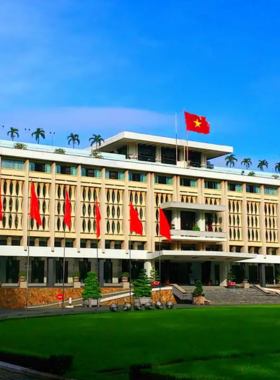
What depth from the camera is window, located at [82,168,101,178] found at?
218 feet

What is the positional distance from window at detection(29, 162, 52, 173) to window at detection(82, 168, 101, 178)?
14.8ft

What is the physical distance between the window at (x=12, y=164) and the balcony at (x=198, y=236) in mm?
20227

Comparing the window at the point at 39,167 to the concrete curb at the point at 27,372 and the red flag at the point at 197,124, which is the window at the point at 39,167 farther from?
the concrete curb at the point at 27,372

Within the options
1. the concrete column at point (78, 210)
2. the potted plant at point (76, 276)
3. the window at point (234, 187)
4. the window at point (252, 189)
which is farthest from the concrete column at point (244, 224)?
the potted plant at point (76, 276)

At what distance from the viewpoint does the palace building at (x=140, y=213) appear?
6178 cm

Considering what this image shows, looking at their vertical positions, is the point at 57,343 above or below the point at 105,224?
below

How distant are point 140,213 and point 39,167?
46.8 feet

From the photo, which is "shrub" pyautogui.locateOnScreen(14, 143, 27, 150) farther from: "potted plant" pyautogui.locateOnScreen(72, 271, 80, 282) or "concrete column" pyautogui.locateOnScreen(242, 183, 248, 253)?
"concrete column" pyautogui.locateOnScreen(242, 183, 248, 253)

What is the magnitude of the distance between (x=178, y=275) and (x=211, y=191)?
490 inches

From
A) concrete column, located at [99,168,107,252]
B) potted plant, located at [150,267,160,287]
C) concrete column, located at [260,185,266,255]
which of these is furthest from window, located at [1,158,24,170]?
concrete column, located at [260,185,266,255]

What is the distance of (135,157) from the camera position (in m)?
73.1

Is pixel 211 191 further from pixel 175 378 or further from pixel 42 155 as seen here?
pixel 175 378

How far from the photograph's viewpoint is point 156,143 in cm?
7381

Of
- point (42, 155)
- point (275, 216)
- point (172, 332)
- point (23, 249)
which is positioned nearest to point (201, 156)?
point (275, 216)
